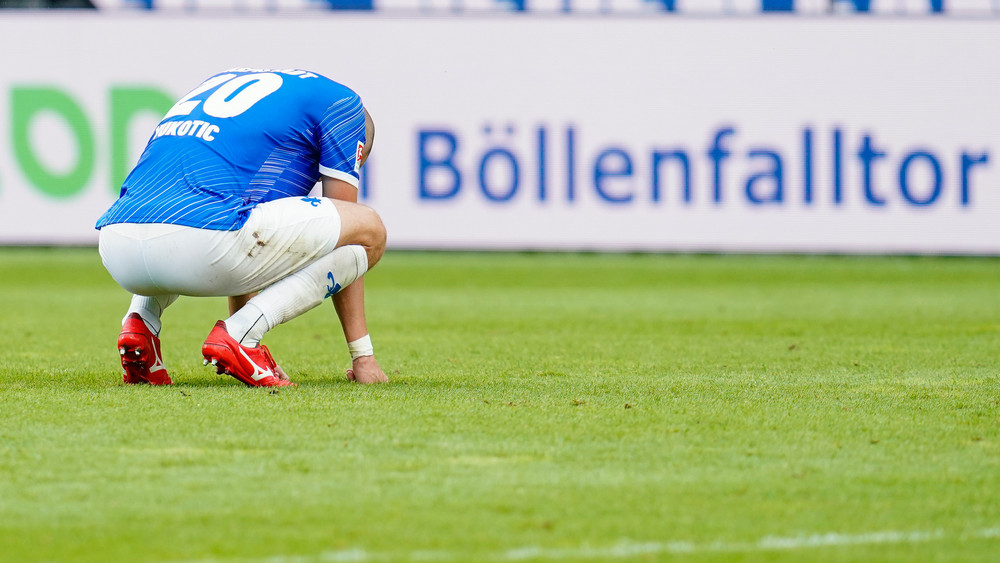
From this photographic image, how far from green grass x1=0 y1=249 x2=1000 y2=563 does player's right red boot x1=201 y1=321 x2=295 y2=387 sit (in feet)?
0.23

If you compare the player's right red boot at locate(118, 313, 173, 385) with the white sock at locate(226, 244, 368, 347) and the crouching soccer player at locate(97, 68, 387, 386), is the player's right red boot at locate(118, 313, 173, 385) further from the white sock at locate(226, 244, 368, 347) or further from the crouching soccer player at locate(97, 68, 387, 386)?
the white sock at locate(226, 244, 368, 347)

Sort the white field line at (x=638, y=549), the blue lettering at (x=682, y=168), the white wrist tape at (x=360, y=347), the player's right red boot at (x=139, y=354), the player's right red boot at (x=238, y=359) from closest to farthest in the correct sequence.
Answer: the white field line at (x=638, y=549)
the player's right red boot at (x=238, y=359)
the player's right red boot at (x=139, y=354)
the white wrist tape at (x=360, y=347)
the blue lettering at (x=682, y=168)

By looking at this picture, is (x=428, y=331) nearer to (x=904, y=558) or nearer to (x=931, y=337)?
(x=931, y=337)

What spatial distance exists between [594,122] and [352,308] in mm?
9453

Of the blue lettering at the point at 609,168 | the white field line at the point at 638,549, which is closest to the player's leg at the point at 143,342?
the white field line at the point at 638,549

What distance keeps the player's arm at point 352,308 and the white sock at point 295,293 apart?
100 millimetres

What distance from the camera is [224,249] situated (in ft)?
14.0

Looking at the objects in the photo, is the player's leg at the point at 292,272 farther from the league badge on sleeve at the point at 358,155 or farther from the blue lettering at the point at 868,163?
the blue lettering at the point at 868,163

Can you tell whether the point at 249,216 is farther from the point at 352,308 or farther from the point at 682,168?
the point at 682,168

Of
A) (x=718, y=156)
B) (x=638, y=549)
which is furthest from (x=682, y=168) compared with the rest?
(x=638, y=549)

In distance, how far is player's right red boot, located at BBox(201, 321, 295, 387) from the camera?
13.9ft

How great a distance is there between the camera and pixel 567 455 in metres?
3.33

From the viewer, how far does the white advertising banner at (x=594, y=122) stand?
13609mm

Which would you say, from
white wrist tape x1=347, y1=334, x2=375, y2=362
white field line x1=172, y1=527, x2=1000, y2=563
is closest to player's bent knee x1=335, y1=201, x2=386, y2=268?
white wrist tape x1=347, y1=334, x2=375, y2=362
